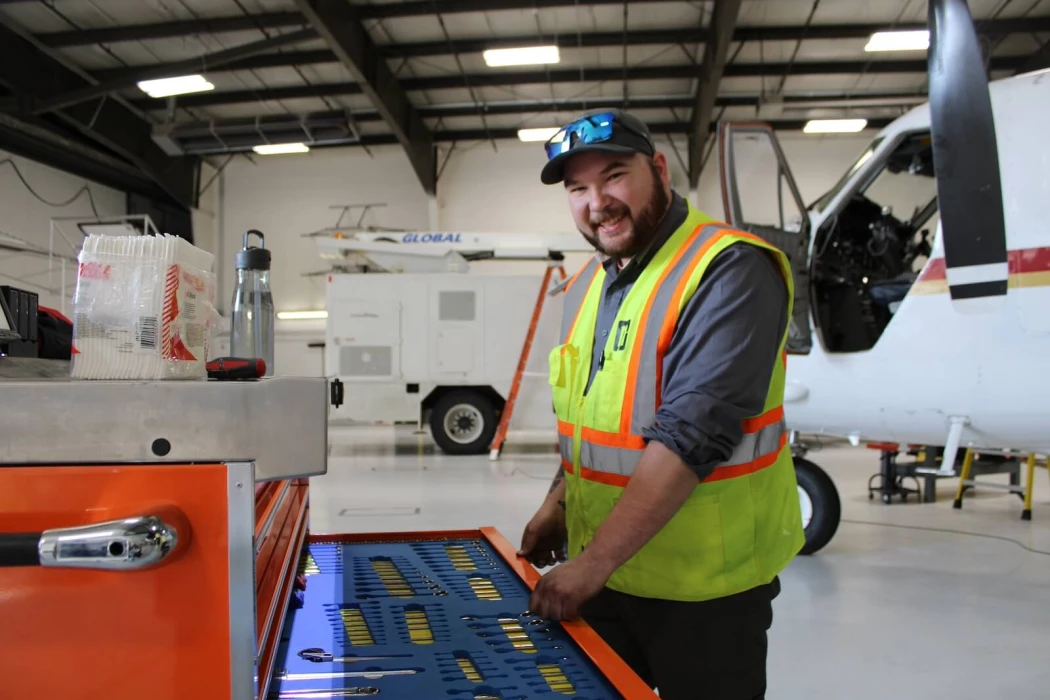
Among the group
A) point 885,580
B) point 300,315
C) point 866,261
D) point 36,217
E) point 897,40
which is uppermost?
point 897,40

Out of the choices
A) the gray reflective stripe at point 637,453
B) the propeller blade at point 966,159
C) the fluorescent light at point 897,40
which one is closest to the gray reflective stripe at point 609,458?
the gray reflective stripe at point 637,453

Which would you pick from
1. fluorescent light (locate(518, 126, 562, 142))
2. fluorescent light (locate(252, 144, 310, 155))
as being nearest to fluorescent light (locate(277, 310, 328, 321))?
fluorescent light (locate(252, 144, 310, 155))

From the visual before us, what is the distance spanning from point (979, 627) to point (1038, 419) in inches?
39.6

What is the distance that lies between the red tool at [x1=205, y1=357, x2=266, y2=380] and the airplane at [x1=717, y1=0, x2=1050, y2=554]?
9.92ft

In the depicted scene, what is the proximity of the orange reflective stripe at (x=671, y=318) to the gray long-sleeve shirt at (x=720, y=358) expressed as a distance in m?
0.01

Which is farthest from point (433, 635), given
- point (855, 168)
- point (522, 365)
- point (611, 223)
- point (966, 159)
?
point (522, 365)

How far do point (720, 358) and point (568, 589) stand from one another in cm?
49

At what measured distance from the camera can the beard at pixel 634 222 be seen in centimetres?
153

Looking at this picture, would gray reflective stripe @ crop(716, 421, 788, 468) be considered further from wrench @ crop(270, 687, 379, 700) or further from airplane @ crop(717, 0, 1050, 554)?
airplane @ crop(717, 0, 1050, 554)

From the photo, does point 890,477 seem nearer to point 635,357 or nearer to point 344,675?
point 635,357

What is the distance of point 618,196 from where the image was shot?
4.99 feet

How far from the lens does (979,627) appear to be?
3.20m

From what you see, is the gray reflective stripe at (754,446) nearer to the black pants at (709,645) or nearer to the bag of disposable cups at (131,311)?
the black pants at (709,645)

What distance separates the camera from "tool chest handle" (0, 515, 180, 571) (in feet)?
2.07
